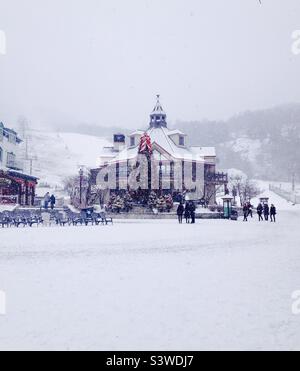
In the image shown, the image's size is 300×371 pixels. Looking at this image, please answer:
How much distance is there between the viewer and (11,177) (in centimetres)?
3688

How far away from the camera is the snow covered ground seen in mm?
4898

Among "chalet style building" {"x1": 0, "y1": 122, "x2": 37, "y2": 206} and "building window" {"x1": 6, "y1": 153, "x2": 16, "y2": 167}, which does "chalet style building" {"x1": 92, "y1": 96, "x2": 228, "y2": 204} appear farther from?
"building window" {"x1": 6, "y1": 153, "x2": 16, "y2": 167}

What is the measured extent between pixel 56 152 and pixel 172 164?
54.5m

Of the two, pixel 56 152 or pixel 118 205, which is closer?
pixel 118 205

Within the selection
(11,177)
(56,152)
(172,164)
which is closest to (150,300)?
(11,177)

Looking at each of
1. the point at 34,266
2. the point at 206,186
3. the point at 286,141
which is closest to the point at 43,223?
the point at 34,266

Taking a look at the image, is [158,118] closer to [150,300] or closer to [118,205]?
[118,205]

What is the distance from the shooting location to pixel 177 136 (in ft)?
181

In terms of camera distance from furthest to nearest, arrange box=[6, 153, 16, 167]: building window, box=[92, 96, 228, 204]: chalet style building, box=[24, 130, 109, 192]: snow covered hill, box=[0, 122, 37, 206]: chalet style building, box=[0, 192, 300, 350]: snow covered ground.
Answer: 1. box=[24, 130, 109, 192]: snow covered hill
2. box=[92, 96, 228, 204]: chalet style building
3. box=[6, 153, 16, 167]: building window
4. box=[0, 122, 37, 206]: chalet style building
5. box=[0, 192, 300, 350]: snow covered ground

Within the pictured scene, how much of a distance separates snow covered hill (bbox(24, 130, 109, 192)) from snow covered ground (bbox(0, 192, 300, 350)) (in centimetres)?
7792

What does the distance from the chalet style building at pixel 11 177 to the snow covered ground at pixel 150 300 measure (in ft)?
86.2

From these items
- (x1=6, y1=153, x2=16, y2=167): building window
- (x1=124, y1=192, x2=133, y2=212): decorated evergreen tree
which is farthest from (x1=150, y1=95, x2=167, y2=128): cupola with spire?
(x1=124, y1=192, x2=133, y2=212): decorated evergreen tree

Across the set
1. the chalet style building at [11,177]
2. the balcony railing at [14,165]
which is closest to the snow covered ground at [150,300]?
the chalet style building at [11,177]
